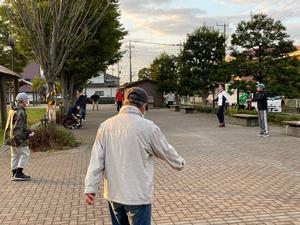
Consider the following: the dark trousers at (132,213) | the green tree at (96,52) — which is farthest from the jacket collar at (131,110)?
the green tree at (96,52)

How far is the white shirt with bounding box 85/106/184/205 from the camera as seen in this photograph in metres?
3.79

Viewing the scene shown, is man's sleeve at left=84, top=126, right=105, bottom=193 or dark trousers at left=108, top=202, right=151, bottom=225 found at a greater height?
man's sleeve at left=84, top=126, right=105, bottom=193

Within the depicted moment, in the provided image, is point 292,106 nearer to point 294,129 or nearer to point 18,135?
point 294,129

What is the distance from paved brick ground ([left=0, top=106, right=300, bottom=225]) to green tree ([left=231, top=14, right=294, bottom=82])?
1116cm

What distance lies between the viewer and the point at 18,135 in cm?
877

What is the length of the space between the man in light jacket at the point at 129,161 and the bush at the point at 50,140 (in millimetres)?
9837

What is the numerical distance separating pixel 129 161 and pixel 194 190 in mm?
4131

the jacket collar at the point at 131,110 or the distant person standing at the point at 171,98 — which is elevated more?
the jacket collar at the point at 131,110

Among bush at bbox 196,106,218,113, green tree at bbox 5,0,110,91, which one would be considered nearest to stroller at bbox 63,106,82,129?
green tree at bbox 5,0,110,91

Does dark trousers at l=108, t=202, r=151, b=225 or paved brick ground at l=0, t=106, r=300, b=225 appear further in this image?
paved brick ground at l=0, t=106, r=300, b=225

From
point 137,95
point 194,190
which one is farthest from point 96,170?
point 194,190

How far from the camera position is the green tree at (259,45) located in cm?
2369

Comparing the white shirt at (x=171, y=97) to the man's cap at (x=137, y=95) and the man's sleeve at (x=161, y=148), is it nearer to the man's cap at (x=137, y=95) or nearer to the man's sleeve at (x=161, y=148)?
the man's cap at (x=137, y=95)

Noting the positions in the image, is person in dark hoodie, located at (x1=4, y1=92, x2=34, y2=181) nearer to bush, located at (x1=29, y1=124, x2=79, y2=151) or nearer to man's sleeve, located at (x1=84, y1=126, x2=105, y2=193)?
bush, located at (x1=29, y1=124, x2=79, y2=151)
